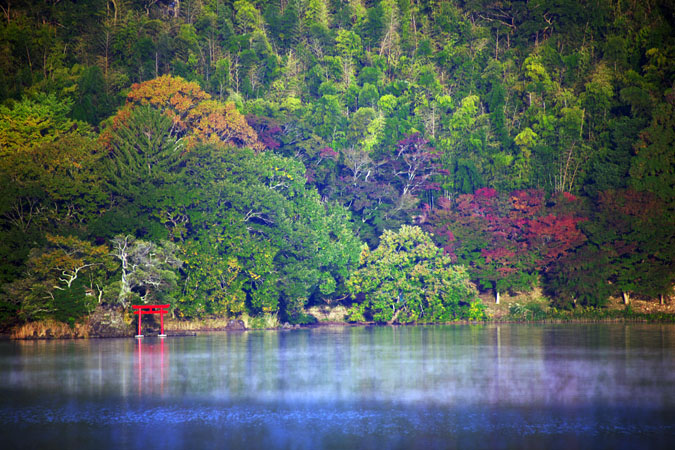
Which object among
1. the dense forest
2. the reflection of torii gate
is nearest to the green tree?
the dense forest

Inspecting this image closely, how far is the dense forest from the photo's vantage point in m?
37.5

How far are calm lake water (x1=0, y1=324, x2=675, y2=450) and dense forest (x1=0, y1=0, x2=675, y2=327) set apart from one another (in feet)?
32.6

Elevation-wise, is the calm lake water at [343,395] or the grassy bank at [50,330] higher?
the grassy bank at [50,330]

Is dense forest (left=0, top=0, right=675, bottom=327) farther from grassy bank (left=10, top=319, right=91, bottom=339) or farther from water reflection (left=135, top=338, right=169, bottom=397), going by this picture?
water reflection (left=135, top=338, right=169, bottom=397)

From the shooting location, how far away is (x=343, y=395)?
17.3 m

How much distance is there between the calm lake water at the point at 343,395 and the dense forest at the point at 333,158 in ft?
32.6

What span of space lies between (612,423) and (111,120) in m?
35.8

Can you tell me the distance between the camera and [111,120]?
4397 centimetres

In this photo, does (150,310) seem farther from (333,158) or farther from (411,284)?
(333,158)

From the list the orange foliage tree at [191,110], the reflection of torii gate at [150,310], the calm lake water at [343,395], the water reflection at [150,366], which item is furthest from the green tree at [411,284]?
the water reflection at [150,366]

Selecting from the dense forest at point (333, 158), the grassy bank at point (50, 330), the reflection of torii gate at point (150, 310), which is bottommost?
the grassy bank at point (50, 330)

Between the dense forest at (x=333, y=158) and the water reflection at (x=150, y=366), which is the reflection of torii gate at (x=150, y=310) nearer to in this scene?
the dense forest at (x=333, y=158)

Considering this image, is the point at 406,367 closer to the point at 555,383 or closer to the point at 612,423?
the point at 555,383

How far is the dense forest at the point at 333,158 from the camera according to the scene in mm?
37469
